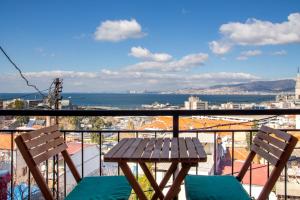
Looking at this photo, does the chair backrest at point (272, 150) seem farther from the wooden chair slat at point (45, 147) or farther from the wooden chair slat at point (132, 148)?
the wooden chair slat at point (45, 147)

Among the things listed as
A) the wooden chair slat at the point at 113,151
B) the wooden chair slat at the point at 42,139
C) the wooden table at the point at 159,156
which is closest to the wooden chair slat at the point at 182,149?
the wooden table at the point at 159,156

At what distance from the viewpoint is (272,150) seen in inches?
92.9

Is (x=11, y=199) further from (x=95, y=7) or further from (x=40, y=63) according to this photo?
(x=40, y=63)

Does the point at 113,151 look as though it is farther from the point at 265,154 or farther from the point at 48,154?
the point at 265,154

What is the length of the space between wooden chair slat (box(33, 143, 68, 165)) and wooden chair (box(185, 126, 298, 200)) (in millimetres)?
1022

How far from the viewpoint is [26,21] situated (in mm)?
62375

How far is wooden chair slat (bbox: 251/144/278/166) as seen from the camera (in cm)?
224

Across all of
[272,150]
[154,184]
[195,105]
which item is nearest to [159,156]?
[154,184]

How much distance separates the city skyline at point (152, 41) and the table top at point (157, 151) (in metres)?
51.8

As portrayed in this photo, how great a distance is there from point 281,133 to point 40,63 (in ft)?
259

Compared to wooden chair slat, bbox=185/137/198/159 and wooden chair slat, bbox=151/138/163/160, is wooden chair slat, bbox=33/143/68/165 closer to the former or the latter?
wooden chair slat, bbox=151/138/163/160

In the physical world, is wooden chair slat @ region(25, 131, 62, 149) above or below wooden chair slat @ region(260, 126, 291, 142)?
below

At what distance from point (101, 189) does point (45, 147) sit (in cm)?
51

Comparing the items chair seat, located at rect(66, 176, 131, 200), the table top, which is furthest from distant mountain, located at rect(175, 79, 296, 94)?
chair seat, located at rect(66, 176, 131, 200)
